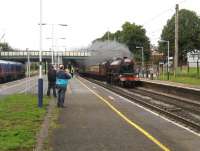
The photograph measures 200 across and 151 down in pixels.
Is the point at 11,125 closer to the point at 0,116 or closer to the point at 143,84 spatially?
the point at 0,116

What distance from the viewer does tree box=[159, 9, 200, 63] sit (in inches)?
3962

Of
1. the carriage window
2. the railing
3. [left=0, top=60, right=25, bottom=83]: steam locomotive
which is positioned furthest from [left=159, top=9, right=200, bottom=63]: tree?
the carriage window

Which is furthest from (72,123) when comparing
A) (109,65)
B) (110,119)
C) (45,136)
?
(109,65)

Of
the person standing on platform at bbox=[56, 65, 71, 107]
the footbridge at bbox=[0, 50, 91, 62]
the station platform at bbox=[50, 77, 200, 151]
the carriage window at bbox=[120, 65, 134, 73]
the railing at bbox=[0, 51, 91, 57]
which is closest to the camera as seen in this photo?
the station platform at bbox=[50, 77, 200, 151]

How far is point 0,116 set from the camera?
17.5 m

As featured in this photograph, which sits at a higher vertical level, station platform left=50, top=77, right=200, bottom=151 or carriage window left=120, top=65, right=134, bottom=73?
carriage window left=120, top=65, right=134, bottom=73

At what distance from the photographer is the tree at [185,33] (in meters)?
101

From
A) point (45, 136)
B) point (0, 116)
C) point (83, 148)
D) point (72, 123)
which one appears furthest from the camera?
point (0, 116)

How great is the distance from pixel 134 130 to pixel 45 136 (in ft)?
9.43

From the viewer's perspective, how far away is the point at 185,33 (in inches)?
4038

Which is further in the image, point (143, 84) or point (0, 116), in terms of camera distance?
point (143, 84)

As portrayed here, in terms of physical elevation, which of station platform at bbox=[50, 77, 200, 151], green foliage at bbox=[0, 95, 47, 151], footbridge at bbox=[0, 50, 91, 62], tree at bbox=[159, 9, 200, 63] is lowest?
station platform at bbox=[50, 77, 200, 151]

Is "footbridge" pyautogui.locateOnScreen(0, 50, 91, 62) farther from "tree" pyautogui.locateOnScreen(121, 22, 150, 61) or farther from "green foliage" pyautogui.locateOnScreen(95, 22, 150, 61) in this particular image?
"tree" pyautogui.locateOnScreen(121, 22, 150, 61)

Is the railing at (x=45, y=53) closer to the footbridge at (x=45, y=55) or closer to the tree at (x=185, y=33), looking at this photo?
the footbridge at (x=45, y=55)
